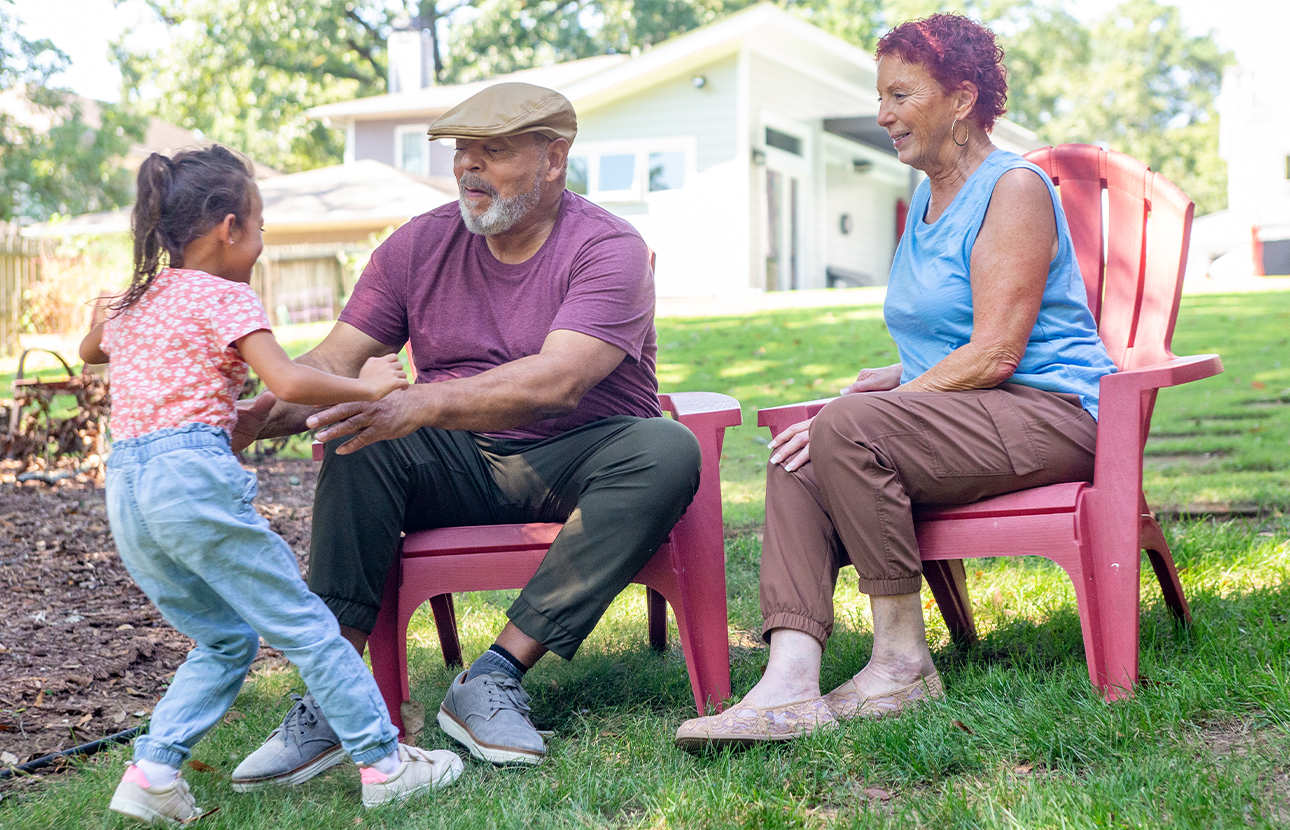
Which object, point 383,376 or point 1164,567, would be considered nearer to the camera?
point 383,376

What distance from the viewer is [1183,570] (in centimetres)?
343

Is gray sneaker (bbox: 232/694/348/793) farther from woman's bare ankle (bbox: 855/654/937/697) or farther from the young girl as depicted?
woman's bare ankle (bbox: 855/654/937/697)

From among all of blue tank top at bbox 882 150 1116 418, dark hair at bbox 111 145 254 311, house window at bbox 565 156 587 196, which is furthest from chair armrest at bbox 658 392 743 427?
house window at bbox 565 156 587 196

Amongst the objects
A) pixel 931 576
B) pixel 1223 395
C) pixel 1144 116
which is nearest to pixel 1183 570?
pixel 931 576

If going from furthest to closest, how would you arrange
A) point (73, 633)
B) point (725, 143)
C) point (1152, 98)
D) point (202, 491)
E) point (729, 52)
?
point (1152, 98)
point (725, 143)
point (729, 52)
point (73, 633)
point (202, 491)

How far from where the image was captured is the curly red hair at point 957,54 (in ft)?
9.10

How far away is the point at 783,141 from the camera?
17.7 m

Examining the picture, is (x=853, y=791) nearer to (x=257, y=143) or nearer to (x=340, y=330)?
(x=340, y=330)

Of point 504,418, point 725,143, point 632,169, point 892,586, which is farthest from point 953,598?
point 632,169

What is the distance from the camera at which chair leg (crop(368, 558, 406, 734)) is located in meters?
2.68

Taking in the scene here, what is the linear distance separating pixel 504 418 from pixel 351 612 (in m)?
0.55

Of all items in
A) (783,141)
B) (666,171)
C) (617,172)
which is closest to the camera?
(666,171)

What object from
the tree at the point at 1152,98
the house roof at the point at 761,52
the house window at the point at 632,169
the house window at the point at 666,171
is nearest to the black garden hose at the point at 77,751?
the house roof at the point at 761,52

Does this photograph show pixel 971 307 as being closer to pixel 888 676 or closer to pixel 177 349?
pixel 888 676
